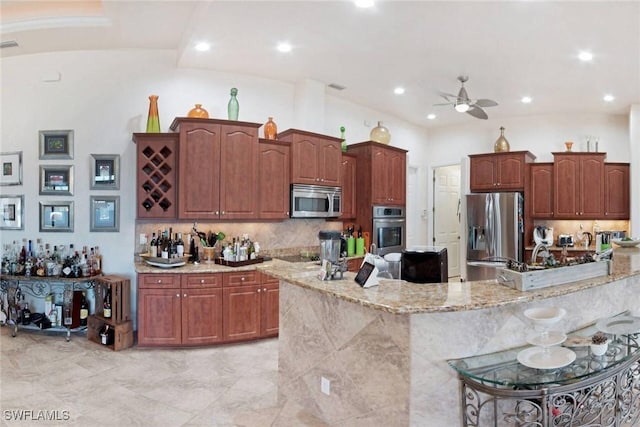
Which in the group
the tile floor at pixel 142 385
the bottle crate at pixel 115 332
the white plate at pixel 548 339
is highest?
the white plate at pixel 548 339

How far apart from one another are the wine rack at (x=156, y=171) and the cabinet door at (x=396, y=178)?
294 cm

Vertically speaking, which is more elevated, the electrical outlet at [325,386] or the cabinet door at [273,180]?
the cabinet door at [273,180]

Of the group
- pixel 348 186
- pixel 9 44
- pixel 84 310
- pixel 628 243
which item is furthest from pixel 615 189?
pixel 9 44

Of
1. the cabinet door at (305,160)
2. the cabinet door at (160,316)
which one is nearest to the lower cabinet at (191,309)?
the cabinet door at (160,316)

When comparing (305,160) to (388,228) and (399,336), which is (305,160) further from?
(399,336)

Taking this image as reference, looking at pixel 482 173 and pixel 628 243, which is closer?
pixel 628 243

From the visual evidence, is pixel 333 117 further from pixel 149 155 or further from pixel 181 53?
pixel 149 155

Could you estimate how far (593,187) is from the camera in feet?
19.3

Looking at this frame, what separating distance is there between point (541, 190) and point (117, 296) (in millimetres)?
6156

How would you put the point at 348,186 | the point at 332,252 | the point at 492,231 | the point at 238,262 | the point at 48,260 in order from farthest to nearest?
the point at 492,231 < the point at 348,186 < the point at 48,260 < the point at 238,262 < the point at 332,252

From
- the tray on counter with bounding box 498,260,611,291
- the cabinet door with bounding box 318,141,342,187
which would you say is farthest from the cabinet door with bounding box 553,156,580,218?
the tray on counter with bounding box 498,260,611,291

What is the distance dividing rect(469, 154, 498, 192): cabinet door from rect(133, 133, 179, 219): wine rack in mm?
4801

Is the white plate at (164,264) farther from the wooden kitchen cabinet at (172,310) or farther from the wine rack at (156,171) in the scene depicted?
the wine rack at (156,171)

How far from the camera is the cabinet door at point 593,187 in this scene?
5891 millimetres
